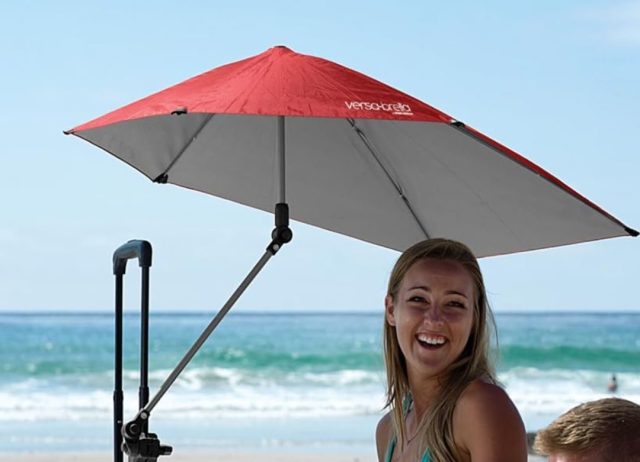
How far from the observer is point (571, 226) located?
10.0 feet

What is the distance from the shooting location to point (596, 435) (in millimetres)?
1245

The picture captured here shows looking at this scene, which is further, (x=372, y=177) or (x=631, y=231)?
(x=372, y=177)

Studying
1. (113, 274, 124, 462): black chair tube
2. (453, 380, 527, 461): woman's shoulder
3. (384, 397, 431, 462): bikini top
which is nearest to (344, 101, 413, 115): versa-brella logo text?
(453, 380, 527, 461): woman's shoulder

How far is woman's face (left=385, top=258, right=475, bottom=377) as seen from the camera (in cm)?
258

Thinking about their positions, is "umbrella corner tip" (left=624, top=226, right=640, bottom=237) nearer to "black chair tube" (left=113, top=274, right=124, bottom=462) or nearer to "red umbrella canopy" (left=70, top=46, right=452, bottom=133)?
"red umbrella canopy" (left=70, top=46, right=452, bottom=133)

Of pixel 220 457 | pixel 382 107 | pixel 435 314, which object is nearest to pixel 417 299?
pixel 435 314

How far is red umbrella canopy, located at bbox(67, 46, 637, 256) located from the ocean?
26.0 ft

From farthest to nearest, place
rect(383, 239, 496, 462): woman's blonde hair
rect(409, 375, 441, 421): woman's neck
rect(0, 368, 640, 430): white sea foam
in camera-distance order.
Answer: rect(0, 368, 640, 430): white sea foam, rect(409, 375, 441, 421): woman's neck, rect(383, 239, 496, 462): woman's blonde hair

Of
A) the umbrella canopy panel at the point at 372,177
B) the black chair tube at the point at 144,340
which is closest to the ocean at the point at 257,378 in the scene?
the umbrella canopy panel at the point at 372,177

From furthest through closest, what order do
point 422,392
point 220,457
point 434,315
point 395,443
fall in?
point 220,457
point 395,443
point 422,392
point 434,315

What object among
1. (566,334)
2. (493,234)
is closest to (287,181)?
(493,234)

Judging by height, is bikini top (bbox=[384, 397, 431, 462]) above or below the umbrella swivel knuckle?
below

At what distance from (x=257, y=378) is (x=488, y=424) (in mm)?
18182

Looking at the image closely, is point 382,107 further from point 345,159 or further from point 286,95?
point 345,159
